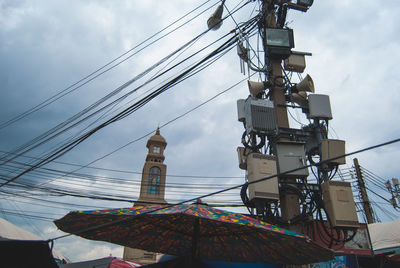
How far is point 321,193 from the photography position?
6.06 metres

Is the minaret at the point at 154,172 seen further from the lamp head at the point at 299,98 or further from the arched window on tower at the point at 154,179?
the lamp head at the point at 299,98

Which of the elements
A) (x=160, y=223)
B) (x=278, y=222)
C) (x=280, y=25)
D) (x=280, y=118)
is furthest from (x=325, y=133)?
(x=160, y=223)

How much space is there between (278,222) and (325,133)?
8.74 feet

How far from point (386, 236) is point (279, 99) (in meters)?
9.56

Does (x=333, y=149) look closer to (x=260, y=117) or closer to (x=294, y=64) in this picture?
(x=260, y=117)

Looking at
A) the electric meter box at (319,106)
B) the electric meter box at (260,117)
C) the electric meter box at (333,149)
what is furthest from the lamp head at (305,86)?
the electric meter box at (333,149)

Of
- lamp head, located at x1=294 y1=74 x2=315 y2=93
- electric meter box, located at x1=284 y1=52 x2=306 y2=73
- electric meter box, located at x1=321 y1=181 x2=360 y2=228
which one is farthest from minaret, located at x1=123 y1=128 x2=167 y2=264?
electric meter box, located at x1=321 y1=181 x2=360 y2=228

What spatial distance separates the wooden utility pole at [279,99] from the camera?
19.2 feet

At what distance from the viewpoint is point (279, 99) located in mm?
7023

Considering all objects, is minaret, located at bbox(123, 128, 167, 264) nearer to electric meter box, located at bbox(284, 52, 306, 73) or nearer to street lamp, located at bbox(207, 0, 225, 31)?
electric meter box, located at bbox(284, 52, 306, 73)

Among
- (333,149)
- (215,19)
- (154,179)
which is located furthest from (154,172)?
(333,149)

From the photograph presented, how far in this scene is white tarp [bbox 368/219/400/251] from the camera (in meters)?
11.6

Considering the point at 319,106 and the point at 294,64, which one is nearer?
the point at 319,106

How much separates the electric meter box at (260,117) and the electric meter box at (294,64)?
194 centimetres
